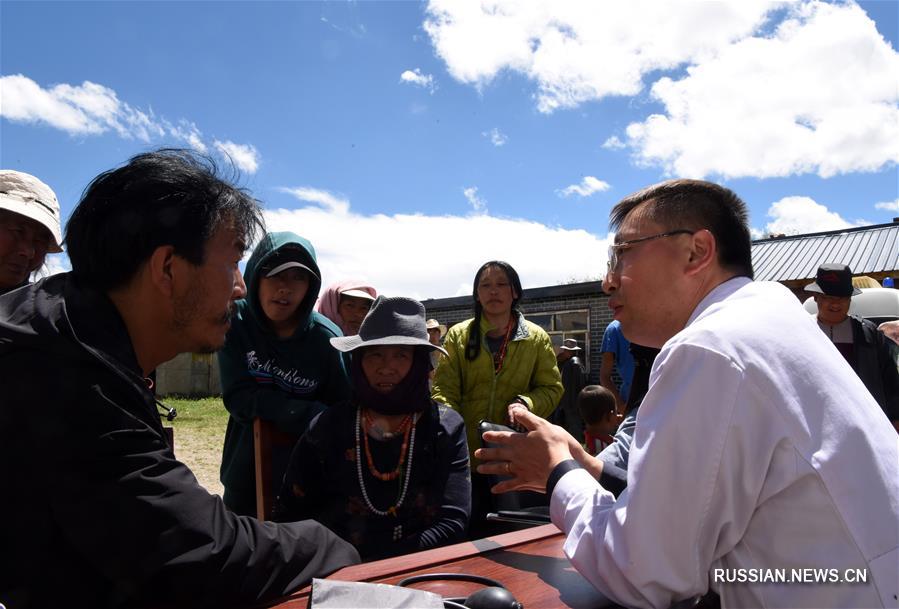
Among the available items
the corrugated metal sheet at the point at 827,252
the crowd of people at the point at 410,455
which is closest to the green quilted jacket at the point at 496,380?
the crowd of people at the point at 410,455

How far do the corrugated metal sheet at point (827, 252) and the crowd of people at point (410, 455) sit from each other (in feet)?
39.3

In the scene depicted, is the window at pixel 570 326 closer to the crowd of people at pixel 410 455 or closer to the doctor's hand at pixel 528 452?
the crowd of people at pixel 410 455

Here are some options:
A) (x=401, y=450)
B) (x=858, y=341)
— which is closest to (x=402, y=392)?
(x=401, y=450)

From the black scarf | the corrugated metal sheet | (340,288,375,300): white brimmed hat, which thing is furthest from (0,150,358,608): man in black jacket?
the corrugated metal sheet

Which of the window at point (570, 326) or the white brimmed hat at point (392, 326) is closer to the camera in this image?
the white brimmed hat at point (392, 326)

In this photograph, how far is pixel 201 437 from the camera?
12.3 m

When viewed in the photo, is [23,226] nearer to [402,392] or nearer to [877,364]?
[402,392]

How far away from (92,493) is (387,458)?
1.31 metres

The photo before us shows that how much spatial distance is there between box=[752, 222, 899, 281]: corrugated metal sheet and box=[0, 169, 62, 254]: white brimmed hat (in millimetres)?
12402

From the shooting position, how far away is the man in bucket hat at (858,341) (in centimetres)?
381

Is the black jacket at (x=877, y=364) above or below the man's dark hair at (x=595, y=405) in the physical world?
above

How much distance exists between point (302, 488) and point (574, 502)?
1261 millimetres

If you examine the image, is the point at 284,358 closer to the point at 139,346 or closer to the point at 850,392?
the point at 139,346

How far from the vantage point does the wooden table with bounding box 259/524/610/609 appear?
1.27 m
